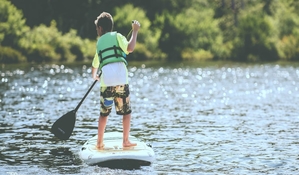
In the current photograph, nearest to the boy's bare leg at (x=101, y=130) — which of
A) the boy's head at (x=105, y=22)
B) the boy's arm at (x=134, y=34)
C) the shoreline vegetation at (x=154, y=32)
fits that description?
the boy's arm at (x=134, y=34)

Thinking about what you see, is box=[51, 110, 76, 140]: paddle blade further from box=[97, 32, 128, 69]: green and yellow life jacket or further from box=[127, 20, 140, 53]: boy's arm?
box=[127, 20, 140, 53]: boy's arm

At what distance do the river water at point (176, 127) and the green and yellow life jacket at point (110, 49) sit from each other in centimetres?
200

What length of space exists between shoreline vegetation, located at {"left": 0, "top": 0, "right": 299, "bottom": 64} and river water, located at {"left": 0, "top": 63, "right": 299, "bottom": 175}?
105ft

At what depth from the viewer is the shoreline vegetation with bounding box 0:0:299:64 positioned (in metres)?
69.7

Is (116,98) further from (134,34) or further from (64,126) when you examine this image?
(64,126)

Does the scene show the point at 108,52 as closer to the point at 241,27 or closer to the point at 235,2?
the point at 241,27

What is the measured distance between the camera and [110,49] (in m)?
13.3

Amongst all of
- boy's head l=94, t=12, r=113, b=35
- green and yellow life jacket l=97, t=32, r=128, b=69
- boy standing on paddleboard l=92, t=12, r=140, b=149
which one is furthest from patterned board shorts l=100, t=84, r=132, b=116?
boy's head l=94, t=12, r=113, b=35

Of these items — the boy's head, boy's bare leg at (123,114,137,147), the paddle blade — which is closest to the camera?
the boy's head

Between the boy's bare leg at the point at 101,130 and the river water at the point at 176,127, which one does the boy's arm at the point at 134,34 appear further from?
the river water at the point at 176,127

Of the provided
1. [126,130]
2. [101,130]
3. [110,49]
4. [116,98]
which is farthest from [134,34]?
[101,130]

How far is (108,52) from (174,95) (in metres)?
19.0

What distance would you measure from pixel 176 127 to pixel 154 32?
67.2 meters

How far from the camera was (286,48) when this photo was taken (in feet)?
256
